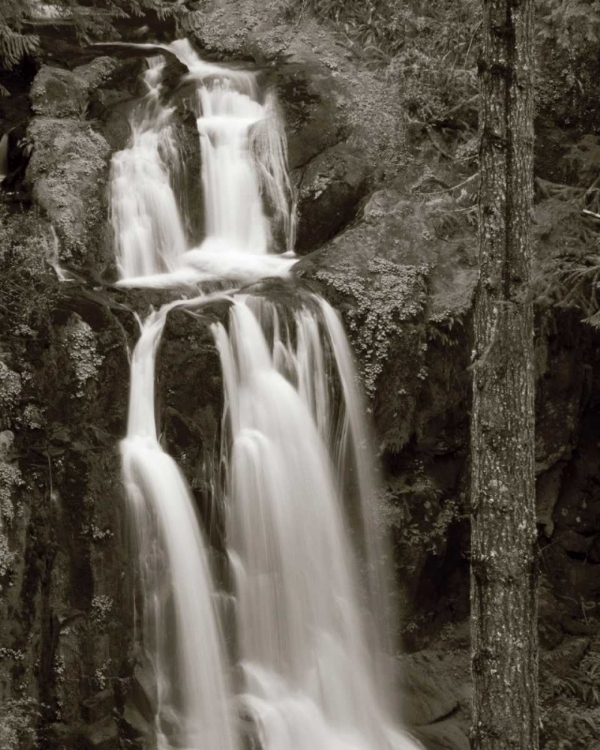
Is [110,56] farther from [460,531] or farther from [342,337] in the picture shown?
[460,531]

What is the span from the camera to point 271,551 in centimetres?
874

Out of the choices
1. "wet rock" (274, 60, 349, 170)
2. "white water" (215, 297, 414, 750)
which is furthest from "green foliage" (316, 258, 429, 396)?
"wet rock" (274, 60, 349, 170)

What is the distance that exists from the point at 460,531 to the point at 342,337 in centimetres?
256

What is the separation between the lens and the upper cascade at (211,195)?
35.6 feet

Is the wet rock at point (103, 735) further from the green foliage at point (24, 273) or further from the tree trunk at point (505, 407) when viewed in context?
the green foliage at point (24, 273)

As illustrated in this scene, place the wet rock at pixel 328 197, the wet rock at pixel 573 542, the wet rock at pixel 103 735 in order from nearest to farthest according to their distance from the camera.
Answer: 1. the wet rock at pixel 103 735
2. the wet rock at pixel 573 542
3. the wet rock at pixel 328 197

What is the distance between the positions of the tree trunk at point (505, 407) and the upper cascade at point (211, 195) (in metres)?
5.21

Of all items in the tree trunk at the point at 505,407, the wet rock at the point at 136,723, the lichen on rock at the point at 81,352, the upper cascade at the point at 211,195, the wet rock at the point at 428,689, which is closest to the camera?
the tree trunk at the point at 505,407

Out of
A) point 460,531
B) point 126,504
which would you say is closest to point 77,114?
point 126,504

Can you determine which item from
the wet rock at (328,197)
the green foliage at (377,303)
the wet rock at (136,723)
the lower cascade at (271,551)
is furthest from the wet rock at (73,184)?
the wet rock at (136,723)

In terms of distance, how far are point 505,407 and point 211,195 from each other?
7.08 meters

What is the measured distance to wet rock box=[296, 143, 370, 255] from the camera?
11.5m

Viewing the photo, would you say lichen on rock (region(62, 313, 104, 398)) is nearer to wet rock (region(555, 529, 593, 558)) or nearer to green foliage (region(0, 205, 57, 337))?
green foliage (region(0, 205, 57, 337))

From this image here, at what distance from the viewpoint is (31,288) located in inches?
352
